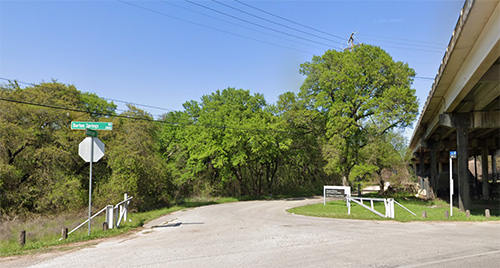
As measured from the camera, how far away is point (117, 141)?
23641 millimetres

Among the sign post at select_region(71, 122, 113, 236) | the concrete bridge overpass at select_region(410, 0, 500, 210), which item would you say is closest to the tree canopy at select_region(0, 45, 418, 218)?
the concrete bridge overpass at select_region(410, 0, 500, 210)

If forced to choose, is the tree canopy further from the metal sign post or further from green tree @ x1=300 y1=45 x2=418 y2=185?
the metal sign post

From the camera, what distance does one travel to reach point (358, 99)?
1062 inches

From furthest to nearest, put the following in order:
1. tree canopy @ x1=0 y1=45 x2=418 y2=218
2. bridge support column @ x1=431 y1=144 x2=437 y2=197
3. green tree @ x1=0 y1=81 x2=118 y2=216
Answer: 1. bridge support column @ x1=431 y1=144 x2=437 y2=197
2. tree canopy @ x1=0 y1=45 x2=418 y2=218
3. green tree @ x1=0 y1=81 x2=118 y2=216

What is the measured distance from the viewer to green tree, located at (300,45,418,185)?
25.9m

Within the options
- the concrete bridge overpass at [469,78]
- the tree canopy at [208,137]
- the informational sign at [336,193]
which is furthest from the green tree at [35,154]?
the concrete bridge overpass at [469,78]

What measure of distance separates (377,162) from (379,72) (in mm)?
7518

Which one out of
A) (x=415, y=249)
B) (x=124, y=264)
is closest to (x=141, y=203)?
(x=124, y=264)

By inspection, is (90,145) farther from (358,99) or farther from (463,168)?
(358,99)

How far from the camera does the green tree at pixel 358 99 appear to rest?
25938 mm

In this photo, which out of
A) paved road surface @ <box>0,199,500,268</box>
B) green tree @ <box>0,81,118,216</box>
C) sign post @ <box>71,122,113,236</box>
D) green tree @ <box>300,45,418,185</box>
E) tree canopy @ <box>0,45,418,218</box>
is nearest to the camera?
paved road surface @ <box>0,199,500,268</box>

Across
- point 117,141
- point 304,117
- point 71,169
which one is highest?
point 304,117

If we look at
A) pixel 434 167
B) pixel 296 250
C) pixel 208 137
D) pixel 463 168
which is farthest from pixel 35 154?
pixel 434 167

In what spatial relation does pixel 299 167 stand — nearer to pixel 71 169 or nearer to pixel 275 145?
pixel 275 145
